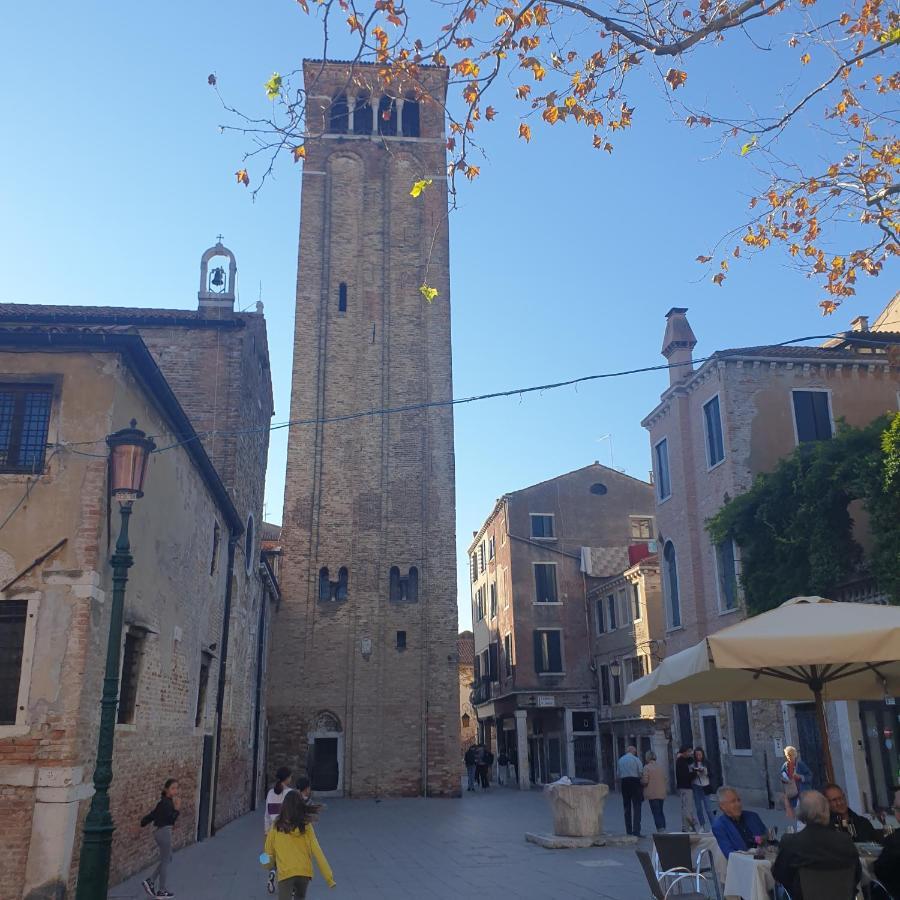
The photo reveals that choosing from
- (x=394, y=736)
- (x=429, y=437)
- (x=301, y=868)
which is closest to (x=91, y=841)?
(x=301, y=868)

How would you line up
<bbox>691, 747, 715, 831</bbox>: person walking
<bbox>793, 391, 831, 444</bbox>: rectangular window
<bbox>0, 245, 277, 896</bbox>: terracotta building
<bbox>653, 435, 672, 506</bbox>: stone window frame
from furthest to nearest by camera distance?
<bbox>653, 435, 672, 506</bbox>: stone window frame < <bbox>793, 391, 831, 444</bbox>: rectangular window < <bbox>691, 747, 715, 831</bbox>: person walking < <bbox>0, 245, 277, 896</bbox>: terracotta building

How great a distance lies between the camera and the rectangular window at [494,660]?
4166 cm

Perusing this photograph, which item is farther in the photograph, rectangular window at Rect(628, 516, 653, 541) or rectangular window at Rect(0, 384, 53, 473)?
rectangular window at Rect(628, 516, 653, 541)

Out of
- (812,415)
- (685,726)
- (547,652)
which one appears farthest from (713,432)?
(547,652)

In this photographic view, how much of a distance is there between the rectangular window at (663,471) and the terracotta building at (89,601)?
14.2 metres

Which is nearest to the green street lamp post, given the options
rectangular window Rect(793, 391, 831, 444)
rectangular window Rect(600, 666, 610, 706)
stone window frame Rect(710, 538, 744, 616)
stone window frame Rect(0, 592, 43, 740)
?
stone window frame Rect(0, 592, 43, 740)

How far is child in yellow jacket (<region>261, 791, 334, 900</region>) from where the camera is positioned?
275 inches

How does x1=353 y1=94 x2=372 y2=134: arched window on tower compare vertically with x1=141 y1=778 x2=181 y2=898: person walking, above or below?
above

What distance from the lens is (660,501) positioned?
27.2 m

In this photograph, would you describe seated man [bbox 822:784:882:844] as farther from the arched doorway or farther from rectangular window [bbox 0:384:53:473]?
the arched doorway

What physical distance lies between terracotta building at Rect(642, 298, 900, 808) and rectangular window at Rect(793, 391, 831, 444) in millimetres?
26

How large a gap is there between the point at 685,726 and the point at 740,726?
3.26 meters

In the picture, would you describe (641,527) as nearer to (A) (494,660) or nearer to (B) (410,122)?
(A) (494,660)

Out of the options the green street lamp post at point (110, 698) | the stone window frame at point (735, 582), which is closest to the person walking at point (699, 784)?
the stone window frame at point (735, 582)
